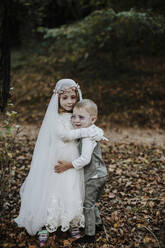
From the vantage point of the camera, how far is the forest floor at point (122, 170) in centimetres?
328

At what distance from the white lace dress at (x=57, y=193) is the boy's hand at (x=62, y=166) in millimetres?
54

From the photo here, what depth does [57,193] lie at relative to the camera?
2980 mm

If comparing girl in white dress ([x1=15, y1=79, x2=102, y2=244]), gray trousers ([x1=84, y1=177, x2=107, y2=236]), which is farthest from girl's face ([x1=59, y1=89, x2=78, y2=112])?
gray trousers ([x1=84, y1=177, x2=107, y2=236])

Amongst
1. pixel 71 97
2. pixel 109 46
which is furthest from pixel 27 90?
pixel 71 97

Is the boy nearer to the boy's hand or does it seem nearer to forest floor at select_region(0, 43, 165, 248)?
the boy's hand

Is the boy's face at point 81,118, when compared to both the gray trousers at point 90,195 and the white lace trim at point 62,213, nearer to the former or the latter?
the gray trousers at point 90,195

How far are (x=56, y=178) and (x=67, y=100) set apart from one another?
0.93 meters

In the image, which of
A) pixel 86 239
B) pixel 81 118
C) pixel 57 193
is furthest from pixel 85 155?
pixel 86 239

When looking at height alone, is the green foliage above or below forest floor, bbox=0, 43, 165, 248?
above

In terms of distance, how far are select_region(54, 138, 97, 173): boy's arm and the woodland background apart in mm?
624

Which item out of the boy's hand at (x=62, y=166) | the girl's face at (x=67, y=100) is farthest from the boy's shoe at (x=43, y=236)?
the girl's face at (x=67, y=100)

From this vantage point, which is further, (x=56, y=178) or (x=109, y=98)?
(x=109, y=98)

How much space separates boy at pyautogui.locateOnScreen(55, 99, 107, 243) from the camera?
2893 millimetres

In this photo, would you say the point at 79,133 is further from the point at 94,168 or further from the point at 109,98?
the point at 109,98
